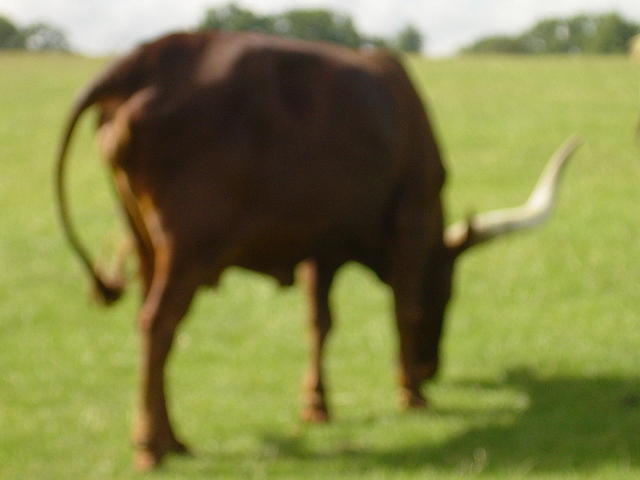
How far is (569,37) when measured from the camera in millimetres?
20359

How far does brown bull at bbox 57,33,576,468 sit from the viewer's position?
5734 mm

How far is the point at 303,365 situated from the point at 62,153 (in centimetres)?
285

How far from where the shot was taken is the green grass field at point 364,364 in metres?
5.78

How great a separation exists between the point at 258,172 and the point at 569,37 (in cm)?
1557

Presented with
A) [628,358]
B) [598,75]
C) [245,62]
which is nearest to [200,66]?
[245,62]

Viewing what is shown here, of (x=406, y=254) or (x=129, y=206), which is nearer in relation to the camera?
(x=129, y=206)

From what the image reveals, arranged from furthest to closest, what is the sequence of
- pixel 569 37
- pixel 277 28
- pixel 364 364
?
1. pixel 569 37
2. pixel 364 364
3. pixel 277 28

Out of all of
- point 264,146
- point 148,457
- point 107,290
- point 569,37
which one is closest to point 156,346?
point 148,457

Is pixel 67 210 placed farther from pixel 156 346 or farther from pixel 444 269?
pixel 444 269

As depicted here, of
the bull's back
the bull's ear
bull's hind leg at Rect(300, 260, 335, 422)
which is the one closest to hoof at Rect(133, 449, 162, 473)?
the bull's back

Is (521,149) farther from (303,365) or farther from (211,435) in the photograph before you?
(211,435)

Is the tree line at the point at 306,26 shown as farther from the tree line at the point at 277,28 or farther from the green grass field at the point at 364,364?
the green grass field at the point at 364,364

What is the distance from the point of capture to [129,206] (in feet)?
20.2

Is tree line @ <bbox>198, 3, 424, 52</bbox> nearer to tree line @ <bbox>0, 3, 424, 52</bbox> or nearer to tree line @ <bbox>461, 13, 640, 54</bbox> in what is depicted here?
tree line @ <bbox>0, 3, 424, 52</bbox>
